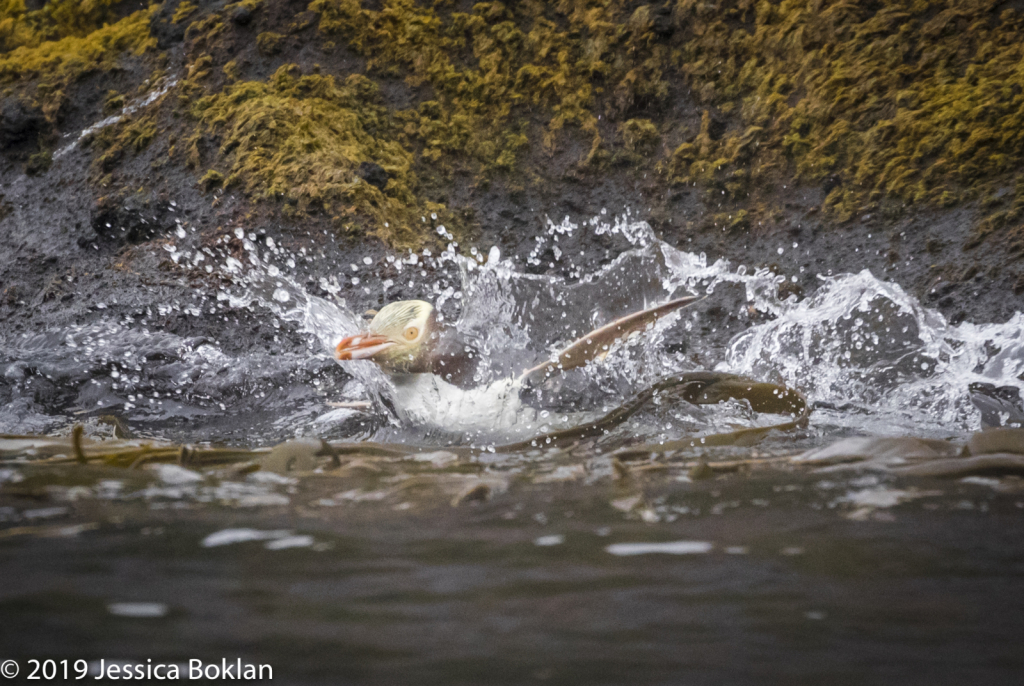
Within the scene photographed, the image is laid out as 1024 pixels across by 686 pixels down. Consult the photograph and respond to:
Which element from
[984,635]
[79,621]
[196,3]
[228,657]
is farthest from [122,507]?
[196,3]

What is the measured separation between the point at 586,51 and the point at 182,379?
13.5 feet

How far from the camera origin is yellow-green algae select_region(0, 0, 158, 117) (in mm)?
6496

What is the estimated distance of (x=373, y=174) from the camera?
561 centimetres

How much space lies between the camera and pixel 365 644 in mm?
993

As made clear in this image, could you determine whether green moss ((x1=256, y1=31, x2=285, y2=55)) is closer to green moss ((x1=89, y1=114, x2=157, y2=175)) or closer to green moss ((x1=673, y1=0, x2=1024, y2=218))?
green moss ((x1=89, y1=114, x2=157, y2=175))

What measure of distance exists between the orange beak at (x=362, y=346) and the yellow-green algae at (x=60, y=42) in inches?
195

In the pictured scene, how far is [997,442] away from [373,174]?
4.57 m

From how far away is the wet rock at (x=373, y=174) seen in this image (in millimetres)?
5586

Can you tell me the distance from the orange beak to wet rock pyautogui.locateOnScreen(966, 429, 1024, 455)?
2088 mm

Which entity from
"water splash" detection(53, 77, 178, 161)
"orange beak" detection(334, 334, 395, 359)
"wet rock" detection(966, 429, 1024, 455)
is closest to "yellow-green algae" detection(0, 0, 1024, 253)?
"water splash" detection(53, 77, 178, 161)

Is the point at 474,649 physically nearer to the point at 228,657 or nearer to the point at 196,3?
the point at 228,657

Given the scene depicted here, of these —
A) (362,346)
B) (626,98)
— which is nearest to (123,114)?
(626,98)

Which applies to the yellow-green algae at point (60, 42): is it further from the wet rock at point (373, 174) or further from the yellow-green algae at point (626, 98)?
the wet rock at point (373, 174)

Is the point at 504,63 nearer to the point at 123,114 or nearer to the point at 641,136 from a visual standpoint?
the point at 641,136
